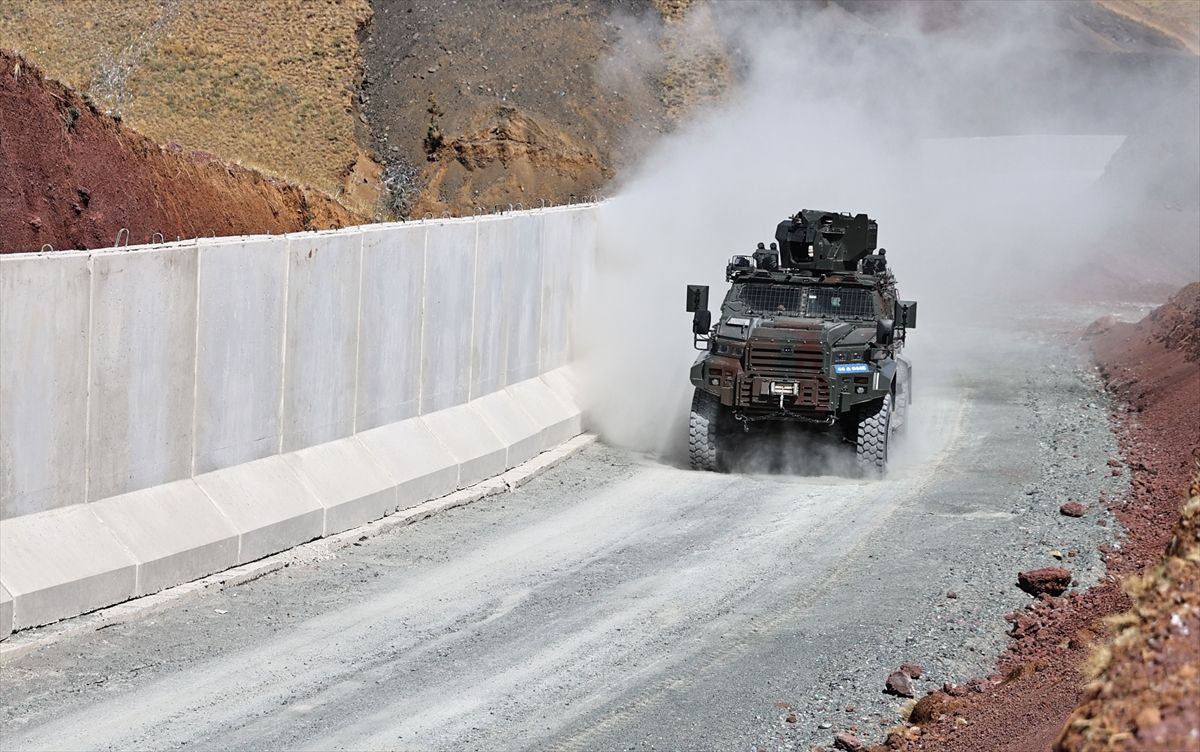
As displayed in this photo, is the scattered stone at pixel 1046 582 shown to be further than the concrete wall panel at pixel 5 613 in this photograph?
Yes

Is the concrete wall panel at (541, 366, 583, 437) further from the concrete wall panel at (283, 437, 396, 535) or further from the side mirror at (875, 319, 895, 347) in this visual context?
the concrete wall panel at (283, 437, 396, 535)

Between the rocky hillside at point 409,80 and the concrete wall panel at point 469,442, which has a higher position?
the rocky hillside at point 409,80

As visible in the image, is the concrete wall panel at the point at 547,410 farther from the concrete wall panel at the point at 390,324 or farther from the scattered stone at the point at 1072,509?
the scattered stone at the point at 1072,509

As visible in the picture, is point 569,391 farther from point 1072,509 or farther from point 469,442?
point 1072,509

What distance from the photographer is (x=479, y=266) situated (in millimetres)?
16750

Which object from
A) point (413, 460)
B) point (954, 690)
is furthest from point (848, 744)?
point (413, 460)

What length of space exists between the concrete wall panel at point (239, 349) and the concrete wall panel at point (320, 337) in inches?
7.8

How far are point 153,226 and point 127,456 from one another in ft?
34.3

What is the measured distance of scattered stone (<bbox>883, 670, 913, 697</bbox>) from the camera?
9883 millimetres

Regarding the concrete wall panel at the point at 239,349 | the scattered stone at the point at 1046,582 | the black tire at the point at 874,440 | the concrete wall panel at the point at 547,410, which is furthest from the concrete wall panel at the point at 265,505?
the black tire at the point at 874,440

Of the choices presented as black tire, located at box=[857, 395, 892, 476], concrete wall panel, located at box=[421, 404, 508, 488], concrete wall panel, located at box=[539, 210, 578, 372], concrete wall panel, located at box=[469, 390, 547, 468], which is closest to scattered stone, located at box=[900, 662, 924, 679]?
concrete wall panel, located at box=[421, 404, 508, 488]

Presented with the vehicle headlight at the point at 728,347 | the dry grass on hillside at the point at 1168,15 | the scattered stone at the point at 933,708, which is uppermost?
the dry grass on hillside at the point at 1168,15

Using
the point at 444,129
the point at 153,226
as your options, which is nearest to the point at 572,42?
the point at 444,129

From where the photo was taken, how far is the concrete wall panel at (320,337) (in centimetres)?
1326
